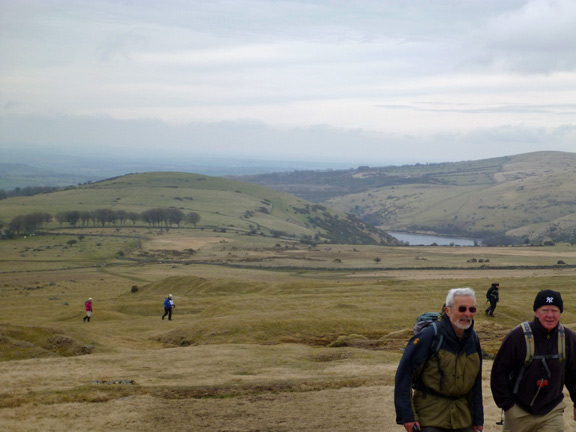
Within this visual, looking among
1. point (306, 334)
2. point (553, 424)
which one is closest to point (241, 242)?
point (306, 334)

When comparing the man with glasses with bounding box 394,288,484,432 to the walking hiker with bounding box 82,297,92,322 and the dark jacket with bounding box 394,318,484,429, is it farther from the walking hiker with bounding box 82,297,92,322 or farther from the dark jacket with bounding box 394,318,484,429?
the walking hiker with bounding box 82,297,92,322

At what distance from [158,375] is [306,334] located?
52.8ft

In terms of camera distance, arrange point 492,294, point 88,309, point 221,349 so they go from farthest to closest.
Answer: point 88,309 < point 492,294 < point 221,349

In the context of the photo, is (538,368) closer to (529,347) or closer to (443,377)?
(529,347)

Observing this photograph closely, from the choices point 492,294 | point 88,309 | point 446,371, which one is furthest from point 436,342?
point 88,309

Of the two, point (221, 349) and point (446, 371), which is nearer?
point (446, 371)

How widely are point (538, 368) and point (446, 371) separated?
6.41 ft

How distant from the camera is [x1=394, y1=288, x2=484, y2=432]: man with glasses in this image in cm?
1040

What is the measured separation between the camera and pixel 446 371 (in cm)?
1042

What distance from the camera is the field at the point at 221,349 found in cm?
2042

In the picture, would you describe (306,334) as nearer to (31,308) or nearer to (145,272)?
(31,308)

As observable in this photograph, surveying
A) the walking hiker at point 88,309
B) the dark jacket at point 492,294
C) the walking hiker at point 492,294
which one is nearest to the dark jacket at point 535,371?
the walking hiker at point 492,294

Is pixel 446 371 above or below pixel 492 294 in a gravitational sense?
above

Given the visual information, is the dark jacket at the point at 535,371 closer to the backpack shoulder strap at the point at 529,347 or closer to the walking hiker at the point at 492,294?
the backpack shoulder strap at the point at 529,347
